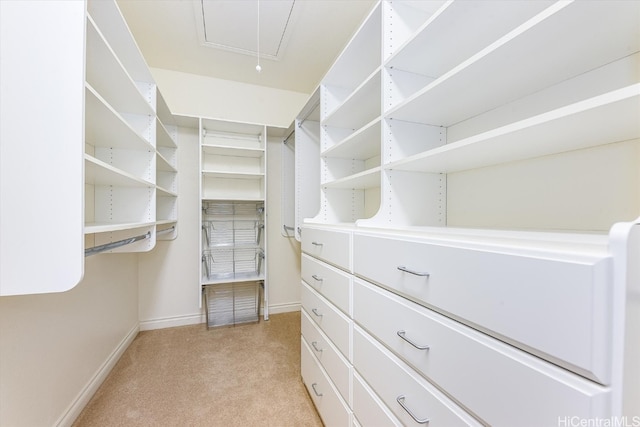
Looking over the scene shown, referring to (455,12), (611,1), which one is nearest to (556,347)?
(611,1)

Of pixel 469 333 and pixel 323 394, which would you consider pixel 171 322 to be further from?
pixel 469 333

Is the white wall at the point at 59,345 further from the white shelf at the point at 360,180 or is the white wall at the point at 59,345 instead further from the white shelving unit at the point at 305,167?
the white shelving unit at the point at 305,167

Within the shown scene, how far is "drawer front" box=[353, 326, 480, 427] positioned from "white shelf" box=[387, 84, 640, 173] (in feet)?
2.22

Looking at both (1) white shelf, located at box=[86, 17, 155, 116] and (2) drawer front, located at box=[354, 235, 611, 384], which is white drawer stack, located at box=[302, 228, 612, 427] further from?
(1) white shelf, located at box=[86, 17, 155, 116]

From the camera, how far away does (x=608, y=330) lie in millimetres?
378

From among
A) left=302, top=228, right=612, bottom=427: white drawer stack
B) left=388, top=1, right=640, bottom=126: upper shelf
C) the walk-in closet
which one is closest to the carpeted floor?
the walk-in closet

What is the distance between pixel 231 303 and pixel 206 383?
3.41ft

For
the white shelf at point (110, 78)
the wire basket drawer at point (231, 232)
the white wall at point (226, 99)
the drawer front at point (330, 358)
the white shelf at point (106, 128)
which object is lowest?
the drawer front at point (330, 358)

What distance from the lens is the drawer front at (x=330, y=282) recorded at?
44.2 inches

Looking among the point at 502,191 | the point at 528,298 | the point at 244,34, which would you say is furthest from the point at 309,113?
the point at 528,298

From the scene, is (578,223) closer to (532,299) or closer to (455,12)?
(532,299)

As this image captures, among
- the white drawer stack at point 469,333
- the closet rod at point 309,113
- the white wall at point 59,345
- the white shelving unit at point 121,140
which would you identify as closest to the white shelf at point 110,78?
the white shelving unit at point 121,140

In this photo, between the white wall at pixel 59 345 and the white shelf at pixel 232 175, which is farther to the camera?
the white shelf at pixel 232 175

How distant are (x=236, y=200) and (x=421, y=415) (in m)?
2.29
